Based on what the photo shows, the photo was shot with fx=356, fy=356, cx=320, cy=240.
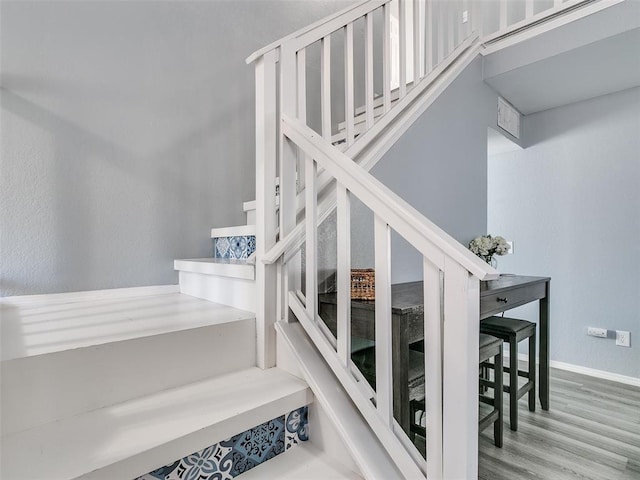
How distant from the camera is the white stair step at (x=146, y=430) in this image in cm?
72

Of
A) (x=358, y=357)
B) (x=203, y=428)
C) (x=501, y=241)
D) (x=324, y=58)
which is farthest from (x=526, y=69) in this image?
(x=203, y=428)

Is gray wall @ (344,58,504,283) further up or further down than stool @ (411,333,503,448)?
further up

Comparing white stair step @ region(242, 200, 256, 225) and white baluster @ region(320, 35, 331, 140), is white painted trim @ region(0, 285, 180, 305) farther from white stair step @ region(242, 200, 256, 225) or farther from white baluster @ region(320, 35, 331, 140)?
white baluster @ region(320, 35, 331, 140)

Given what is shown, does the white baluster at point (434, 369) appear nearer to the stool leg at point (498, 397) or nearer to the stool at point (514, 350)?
the stool leg at point (498, 397)

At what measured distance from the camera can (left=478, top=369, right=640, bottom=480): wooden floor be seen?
1597 millimetres

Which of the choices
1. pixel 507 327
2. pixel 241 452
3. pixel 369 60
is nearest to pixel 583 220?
pixel 507 327

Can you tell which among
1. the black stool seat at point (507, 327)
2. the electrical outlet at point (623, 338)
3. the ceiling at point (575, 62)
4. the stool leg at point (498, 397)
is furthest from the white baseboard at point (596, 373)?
the ceiling at point (575, 62)

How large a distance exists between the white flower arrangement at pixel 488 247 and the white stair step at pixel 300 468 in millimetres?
1647

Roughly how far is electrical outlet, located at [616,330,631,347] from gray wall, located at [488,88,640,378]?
31 millimetres

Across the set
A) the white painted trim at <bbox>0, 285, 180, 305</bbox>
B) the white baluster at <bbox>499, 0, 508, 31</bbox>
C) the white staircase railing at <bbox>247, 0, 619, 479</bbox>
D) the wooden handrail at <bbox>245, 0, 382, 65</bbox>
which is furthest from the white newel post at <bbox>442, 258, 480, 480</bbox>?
the white baluster at <bbox>499, 0, 508, 31</bbox>

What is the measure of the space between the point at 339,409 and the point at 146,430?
1.67ft

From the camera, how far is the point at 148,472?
77 centimetres

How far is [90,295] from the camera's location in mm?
1701

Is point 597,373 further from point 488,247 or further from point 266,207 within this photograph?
point 266,207
